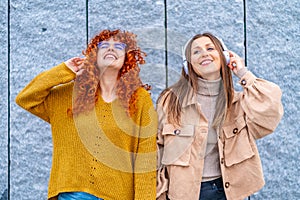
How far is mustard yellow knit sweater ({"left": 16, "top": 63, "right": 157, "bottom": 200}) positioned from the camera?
328cm

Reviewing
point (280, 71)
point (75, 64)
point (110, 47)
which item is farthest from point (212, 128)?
point (280, 71)

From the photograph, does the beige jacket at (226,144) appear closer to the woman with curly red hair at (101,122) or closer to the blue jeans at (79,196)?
the woman with curly red hair at (101,122)

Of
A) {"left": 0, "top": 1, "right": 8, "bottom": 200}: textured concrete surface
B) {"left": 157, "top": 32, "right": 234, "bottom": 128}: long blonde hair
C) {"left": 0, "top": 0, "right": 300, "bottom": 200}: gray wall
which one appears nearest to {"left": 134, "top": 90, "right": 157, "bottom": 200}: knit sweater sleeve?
{"left": 157, "top": 32, "right": 234, "bottom": 128}: long blonde hair

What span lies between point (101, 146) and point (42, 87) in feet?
1.36

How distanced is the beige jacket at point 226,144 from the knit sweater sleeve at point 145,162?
0.07 metres

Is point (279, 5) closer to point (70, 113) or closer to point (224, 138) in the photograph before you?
point (224, 138)

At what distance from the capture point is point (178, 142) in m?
3.37

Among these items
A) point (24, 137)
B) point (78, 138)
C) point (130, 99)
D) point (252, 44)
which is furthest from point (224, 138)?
point (24, 137)

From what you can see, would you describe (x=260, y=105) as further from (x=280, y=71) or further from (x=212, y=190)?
(x=280, y=71)

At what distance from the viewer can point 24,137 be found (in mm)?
4668

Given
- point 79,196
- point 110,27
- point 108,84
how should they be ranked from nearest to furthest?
point 79,196 < point 108,84 < point 110,27

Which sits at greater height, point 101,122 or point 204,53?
point 204,53

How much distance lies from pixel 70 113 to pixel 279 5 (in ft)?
6.83

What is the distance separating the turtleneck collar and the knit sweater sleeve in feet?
1.02
